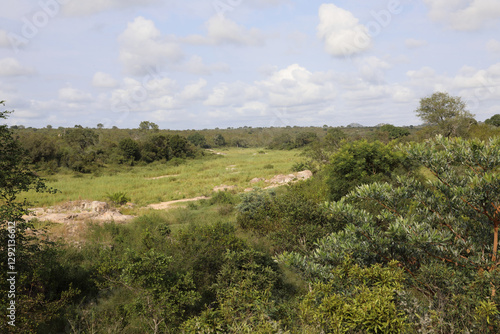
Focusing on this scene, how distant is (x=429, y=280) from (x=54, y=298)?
793 cm

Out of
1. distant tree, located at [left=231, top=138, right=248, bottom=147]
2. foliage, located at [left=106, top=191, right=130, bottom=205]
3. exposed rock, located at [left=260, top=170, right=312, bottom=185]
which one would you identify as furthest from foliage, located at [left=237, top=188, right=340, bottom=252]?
distant tree, located at [left=231, top=138, right=248, bottom=147]

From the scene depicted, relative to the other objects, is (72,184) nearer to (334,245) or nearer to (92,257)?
(92,257)

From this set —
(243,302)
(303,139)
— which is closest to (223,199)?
(243,302)

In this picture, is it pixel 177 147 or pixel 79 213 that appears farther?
pixel 177 147

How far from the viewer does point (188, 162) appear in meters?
47.2

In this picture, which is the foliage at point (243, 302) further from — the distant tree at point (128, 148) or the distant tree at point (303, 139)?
the distant tree at point (303, 139)

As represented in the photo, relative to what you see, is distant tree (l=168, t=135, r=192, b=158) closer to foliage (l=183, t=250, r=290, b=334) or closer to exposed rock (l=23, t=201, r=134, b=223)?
exposed rock (l=23, t=201, r=134, b=223)

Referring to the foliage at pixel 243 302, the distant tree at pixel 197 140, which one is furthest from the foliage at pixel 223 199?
the distant tree at pixel 197 140

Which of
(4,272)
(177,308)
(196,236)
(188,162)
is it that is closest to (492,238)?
(177,308)

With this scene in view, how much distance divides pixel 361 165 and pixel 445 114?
33.3 m

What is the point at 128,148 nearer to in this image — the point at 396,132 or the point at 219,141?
the point at 219,141

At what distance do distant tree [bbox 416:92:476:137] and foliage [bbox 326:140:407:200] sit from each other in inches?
1092

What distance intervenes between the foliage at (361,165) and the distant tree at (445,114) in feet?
91.0

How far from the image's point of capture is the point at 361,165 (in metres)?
13.3
